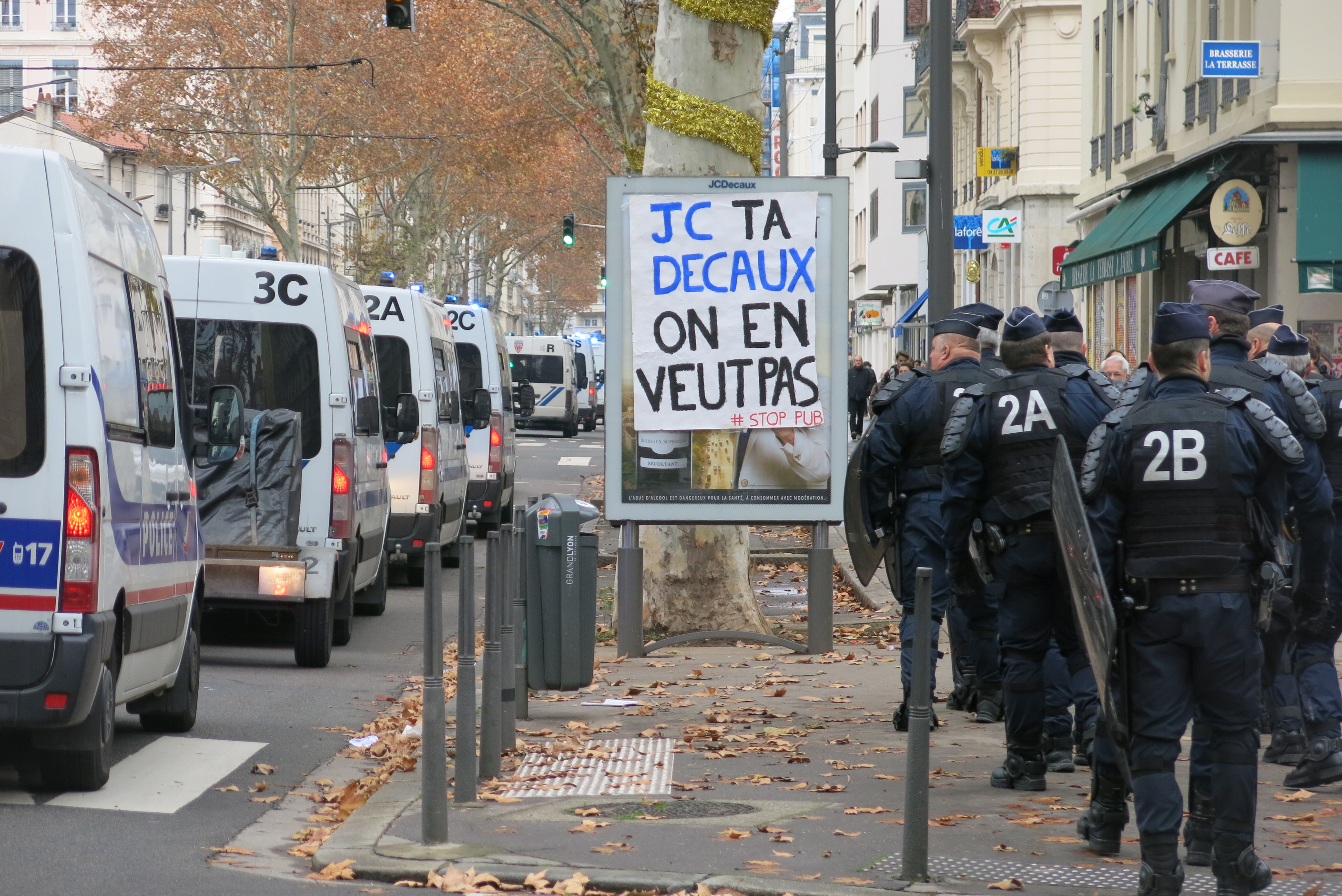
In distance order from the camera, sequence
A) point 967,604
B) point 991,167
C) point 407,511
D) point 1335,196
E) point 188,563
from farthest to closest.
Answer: point 991,167, point 1335,196, point 407,511, point 967,604, point 188,563

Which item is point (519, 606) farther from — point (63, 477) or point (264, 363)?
point (264, 363)

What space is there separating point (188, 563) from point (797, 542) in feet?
47.5

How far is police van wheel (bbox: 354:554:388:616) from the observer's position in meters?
14.6

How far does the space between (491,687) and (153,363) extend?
6.41 ft

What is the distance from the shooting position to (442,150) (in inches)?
2112

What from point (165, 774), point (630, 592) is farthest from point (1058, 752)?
point (630, 592)

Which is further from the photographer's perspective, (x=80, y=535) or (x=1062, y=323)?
(x=1062, y=323)

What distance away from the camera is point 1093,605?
579cm

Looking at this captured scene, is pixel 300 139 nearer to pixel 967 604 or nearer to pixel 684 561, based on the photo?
pixel 684 561

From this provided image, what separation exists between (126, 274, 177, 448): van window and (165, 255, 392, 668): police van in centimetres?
273

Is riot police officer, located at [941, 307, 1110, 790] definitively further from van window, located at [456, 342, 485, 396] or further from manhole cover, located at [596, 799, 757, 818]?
van window, located at [456, 342, 485, 396]

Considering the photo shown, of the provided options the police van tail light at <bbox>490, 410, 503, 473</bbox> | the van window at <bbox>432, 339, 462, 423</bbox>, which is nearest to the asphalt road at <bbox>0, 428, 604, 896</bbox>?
the van window at <bbox>432, 339, 462, 423</bbox>

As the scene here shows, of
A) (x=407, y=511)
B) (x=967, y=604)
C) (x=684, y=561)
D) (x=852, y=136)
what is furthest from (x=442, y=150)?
(x=967, y=604)

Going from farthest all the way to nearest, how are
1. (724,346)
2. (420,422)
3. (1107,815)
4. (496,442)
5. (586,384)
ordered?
(586,384)
(496,442)
(420,422)
(724,346)
(1107,815)
